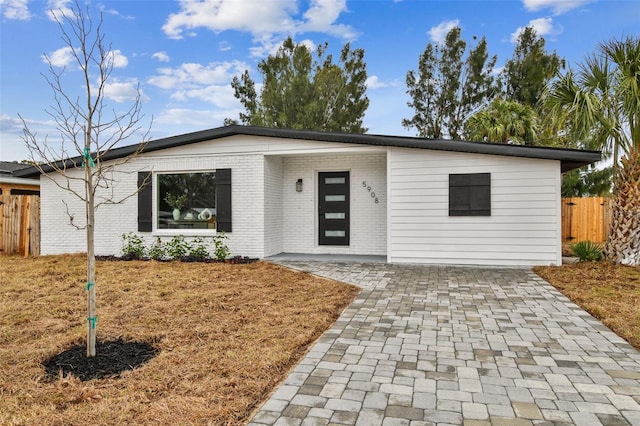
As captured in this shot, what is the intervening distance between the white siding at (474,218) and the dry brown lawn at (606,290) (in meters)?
0.69

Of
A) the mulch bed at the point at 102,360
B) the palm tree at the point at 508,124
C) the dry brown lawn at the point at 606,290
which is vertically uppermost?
the palm tree at the point at 508,124

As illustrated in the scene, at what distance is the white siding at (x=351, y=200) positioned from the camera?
959 centimetres

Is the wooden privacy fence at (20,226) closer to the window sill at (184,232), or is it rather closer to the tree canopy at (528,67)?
the window sill at (184,232)

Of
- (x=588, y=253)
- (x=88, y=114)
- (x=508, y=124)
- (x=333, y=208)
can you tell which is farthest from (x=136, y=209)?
(x=508, y=124)

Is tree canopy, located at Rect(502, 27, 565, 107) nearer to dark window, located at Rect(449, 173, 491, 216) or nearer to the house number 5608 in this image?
the house number 5608

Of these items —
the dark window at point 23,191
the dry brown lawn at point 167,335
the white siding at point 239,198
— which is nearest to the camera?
the dry brown lawn at point 167,335

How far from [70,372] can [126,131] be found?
2.02 meters

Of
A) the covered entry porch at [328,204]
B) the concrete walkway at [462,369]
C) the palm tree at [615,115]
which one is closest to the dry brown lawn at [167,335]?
the concrete walkway at [462,369]

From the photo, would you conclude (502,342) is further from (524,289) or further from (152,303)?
(152,303)

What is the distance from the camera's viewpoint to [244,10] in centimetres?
1077

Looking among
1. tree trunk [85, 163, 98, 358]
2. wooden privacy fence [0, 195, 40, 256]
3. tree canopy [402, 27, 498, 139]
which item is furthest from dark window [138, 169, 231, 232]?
tree canopy [402, 27, 498, 139]

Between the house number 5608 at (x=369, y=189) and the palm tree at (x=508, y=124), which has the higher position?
the palm tree at (x=508, y=124)

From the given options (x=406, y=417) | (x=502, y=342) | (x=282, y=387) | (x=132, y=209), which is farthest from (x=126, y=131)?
(x=132, y=209)

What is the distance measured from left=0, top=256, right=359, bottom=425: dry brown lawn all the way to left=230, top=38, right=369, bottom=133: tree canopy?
39.5 ft
